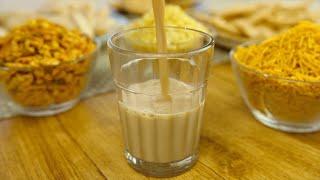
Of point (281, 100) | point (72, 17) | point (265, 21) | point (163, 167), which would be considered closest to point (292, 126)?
point (281, 100)

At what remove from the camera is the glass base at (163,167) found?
1.99 ft

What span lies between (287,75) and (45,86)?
483 millimetres

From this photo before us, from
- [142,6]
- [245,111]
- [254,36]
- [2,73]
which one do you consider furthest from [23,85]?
[142,6]

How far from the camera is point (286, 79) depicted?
0.67m

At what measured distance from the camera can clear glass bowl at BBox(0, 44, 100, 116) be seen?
77 cm

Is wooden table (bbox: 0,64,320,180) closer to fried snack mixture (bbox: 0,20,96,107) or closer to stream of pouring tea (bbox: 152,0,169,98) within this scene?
fried snack mixture (bbox: 0,20,96,107)

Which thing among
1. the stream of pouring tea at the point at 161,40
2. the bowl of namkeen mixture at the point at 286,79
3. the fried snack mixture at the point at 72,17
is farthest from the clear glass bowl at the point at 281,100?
the fried snack mixture at the point at 72,17

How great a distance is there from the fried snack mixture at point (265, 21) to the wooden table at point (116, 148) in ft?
1.05

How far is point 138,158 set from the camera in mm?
626

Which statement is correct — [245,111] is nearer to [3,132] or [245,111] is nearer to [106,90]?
[106,90]

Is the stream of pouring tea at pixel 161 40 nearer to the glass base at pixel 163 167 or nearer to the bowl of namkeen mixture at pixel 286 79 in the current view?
the glass base at pixel 163 167

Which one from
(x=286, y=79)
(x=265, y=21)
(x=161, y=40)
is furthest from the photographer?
(x=265, y=21)

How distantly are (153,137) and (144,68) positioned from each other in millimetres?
116

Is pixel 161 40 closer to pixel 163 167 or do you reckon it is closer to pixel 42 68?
pixel 163 167
